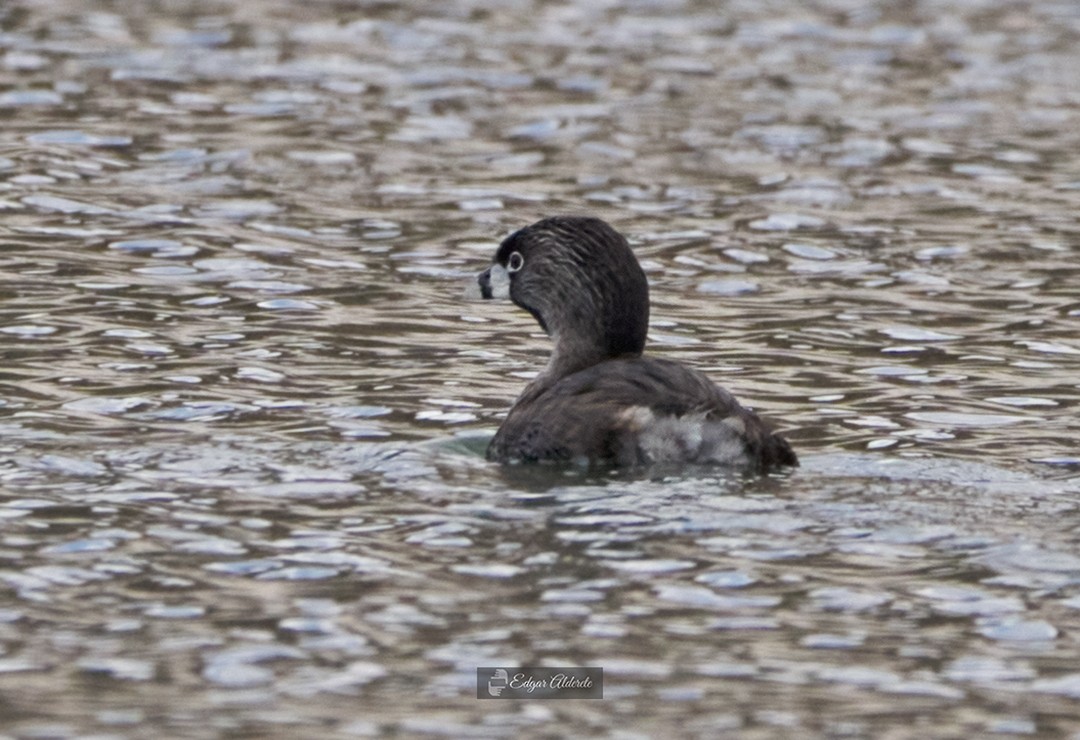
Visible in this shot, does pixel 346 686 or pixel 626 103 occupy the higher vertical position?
pixel 626 103

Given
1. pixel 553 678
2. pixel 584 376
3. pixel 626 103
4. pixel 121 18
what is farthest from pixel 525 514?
pixel 121 18

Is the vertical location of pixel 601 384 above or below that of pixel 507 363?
above

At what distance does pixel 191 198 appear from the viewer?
53.2ft

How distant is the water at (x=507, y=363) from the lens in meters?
7.04

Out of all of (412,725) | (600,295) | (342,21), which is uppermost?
(342,21)

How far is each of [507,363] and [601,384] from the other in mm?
2795

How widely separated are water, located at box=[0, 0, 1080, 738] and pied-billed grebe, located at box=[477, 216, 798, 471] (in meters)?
0.17

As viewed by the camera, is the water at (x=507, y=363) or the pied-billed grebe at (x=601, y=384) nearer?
the water at (x=507, y=363)

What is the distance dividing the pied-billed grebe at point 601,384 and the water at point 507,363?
17 centimetres

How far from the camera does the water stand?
23.1 ft

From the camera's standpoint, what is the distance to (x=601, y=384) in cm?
966

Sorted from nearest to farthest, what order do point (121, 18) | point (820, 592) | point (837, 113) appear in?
point (820, 592) < point (837, 113) < point (121, 18)

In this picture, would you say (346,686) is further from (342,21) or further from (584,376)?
(342,21)

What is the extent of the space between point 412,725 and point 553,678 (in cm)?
53
